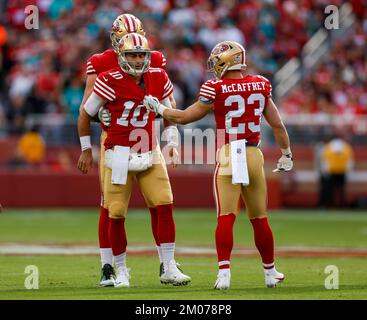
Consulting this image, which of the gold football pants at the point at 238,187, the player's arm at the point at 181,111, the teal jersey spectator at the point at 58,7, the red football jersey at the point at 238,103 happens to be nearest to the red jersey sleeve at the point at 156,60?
the player's arm at the point at 181,111

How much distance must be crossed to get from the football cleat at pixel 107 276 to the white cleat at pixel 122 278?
5 centimetres

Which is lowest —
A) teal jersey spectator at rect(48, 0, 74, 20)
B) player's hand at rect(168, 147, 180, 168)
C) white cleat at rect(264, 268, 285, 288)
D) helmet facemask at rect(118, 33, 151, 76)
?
white cleat at rect(264, 268, 285, 288)

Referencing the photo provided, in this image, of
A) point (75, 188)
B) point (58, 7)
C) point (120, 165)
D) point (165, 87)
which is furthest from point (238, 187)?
point (58, 7)

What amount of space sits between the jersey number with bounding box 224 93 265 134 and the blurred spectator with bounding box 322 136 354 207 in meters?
11.5

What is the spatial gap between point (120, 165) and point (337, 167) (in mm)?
11841

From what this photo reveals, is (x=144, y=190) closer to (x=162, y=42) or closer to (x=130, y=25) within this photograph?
(x=130, y=25)

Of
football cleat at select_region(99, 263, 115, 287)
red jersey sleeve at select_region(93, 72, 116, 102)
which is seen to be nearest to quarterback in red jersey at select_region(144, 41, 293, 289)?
red jersey sleeve at select_region(93, 72, 116, 102)

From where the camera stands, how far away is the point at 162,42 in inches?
824

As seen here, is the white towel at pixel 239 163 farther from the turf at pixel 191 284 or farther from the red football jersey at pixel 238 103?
the turf at pixel 191 284

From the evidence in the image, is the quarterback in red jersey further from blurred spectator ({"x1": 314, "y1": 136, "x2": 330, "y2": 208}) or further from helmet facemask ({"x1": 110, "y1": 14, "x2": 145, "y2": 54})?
blurred spectator ({"x1": 314, "y1": 136, "x2": 330, "y2": 208})

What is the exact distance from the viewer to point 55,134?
20391mm

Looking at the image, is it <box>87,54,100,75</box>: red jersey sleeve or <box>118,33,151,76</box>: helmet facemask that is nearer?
<box>118,33,151,76</box>: helmet facemask

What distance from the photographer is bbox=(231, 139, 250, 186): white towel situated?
8.66 metres
